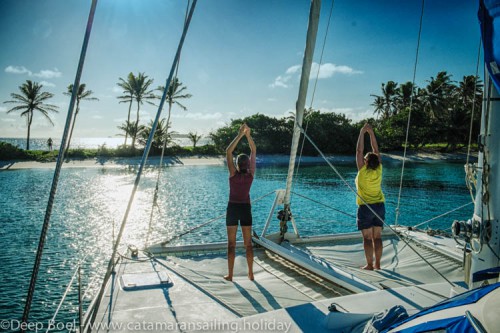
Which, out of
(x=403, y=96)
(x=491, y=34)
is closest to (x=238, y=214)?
(x=491, y=34)

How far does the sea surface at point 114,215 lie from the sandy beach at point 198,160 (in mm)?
10660

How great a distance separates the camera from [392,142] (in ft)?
189

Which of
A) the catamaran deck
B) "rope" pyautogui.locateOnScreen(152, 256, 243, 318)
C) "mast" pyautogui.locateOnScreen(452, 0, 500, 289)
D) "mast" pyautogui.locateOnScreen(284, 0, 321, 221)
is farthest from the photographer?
"mast" pyautogui.locateOnScreen(284, 0, 321, 221)

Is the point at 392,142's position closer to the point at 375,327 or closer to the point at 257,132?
the point at 257,132

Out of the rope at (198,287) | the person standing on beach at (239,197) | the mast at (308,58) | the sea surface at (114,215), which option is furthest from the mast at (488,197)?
the sea surface at (114,215)

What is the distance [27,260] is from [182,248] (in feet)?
23.0

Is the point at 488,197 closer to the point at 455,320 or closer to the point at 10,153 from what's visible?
the point at 455,320

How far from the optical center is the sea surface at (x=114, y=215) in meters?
8.48

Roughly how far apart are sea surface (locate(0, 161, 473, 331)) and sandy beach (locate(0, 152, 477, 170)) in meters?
10.7

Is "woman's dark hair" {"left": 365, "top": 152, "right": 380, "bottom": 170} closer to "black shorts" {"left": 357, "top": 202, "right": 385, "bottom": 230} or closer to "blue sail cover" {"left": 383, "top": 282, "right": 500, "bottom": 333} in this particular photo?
"black shorts" {"left": 357, "top": 202, "right": 385, "bottom": 230}

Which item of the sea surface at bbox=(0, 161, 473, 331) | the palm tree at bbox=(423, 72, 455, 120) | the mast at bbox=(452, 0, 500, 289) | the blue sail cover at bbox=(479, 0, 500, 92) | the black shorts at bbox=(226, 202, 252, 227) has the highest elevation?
the palm tree at bbox=(423, 72, 455, 120)

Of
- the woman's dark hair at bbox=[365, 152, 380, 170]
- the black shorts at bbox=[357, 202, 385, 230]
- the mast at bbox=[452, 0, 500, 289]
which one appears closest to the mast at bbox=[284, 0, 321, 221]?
the woman's dark hair at bbox=[365, 152, 380, 170]

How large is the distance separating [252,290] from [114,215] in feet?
49.6

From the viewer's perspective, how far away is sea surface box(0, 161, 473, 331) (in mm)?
8484
